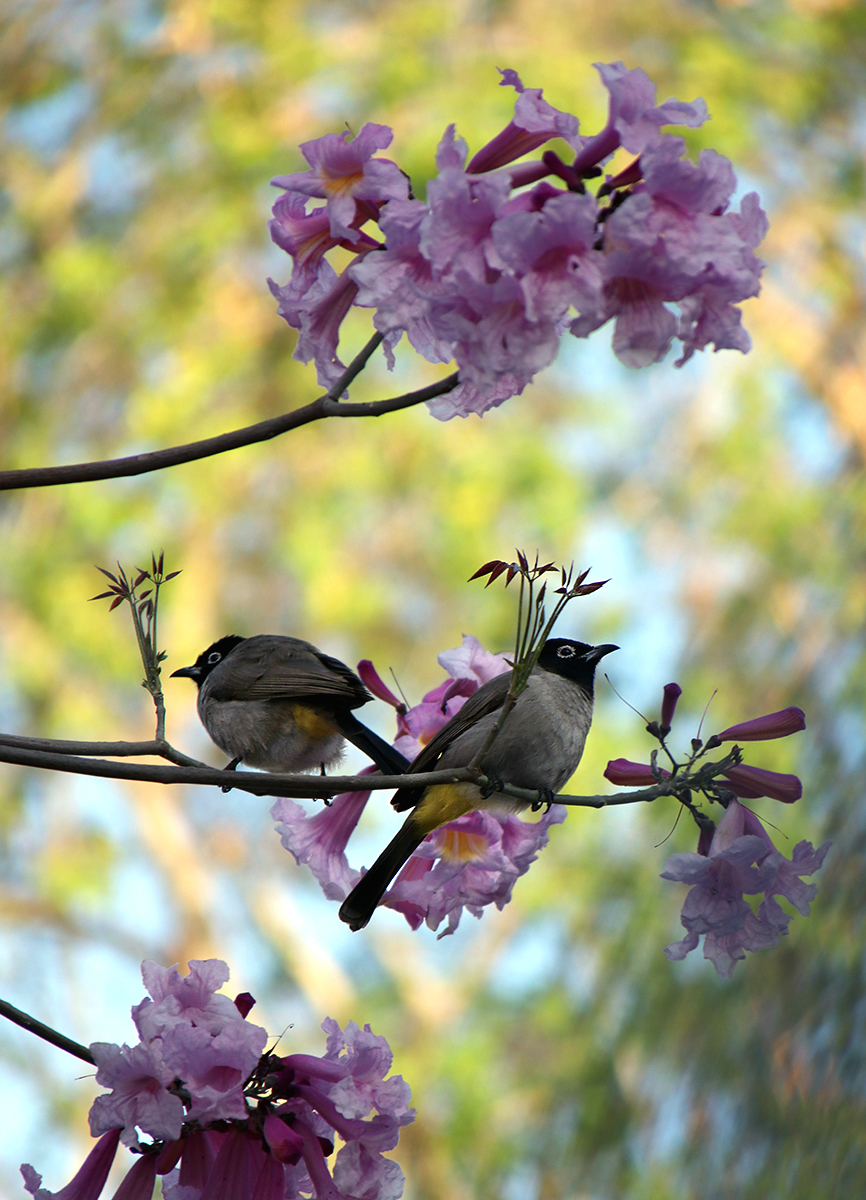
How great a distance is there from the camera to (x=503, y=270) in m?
1.29

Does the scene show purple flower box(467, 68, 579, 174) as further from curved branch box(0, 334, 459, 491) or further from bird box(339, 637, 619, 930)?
bird box(339, 637, 619, 930)

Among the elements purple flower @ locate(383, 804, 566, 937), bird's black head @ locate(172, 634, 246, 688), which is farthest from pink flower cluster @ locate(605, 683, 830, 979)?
bird's black head @ locate(172, 634, 246, 688)

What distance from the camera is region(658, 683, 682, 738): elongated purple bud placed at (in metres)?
1.81

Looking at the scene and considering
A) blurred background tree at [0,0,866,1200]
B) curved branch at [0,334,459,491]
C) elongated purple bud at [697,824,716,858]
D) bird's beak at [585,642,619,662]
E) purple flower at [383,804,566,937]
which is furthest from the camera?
blurred background tree at [0,0,866,1200]

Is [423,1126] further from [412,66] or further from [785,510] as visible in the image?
[412,66]

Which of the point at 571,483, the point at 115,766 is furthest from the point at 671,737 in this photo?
the point at 571,483

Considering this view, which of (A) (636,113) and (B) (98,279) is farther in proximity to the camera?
(B) (98,279)

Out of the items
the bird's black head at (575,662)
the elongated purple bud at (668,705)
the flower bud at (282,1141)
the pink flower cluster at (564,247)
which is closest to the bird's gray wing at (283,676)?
the bird's black head at (575,662)

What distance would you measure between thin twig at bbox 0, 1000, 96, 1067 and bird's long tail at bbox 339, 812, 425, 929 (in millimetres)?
632

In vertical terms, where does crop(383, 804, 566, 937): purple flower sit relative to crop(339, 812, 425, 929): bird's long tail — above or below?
below

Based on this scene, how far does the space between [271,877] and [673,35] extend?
29.3 ft

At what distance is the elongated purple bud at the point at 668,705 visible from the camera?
5.93 feet

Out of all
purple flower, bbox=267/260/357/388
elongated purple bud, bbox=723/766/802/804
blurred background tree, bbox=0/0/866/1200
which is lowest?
elongated purple bud, bbox=723/766/802/804

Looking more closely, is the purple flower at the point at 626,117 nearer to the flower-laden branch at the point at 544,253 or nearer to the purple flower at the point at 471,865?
the flower-laden branch at the point at 544,253
